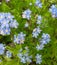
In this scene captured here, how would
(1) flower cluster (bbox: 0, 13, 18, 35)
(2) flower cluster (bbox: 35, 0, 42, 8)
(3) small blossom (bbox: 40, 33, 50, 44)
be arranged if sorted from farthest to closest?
(2) flower cluster (bbox: 35, 0, 42, 8)
(3) small blossom (bbox: 40, 33, 50, 44)
(1) flower cluster (bbox: 0, 13, 18, 35)

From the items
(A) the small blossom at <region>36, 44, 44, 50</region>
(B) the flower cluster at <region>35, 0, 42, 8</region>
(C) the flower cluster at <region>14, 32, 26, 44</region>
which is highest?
(B) the flower cluster at <region>35, 0, 42, 8</region>

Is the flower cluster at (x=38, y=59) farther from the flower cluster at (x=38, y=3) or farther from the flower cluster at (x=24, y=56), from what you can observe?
the flower cluster at (x=38, y=3)

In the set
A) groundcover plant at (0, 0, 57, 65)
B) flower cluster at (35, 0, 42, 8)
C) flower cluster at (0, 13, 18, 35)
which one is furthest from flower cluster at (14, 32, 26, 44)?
flower cluster at (35, 0, 42, 8)

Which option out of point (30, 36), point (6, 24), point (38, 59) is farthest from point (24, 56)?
point (6, 24)

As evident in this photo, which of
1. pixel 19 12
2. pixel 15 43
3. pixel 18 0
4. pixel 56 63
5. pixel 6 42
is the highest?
pixel 18 0

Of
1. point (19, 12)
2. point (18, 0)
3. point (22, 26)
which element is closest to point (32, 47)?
point (22, 26)

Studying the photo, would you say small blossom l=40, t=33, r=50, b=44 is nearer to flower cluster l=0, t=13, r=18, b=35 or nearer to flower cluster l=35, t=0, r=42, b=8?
flower cluster l=0, t=13, r=18, b=35

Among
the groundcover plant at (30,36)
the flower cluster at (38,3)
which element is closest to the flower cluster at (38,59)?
the groundcover plant at (30,36)

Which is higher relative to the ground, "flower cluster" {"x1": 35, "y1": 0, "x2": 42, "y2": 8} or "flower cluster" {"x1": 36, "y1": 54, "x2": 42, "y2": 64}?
"flower cluster" {"x1": 35, "y1": 0, "x2": 42, "y2": 8}

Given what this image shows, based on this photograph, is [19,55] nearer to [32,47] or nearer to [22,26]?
[32,47]
